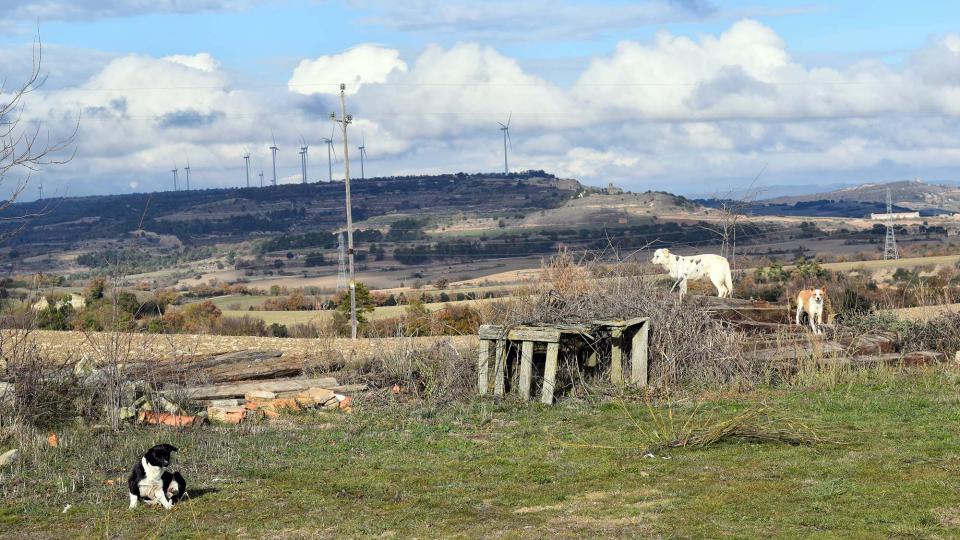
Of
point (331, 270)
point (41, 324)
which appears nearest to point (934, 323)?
point (41, 324)

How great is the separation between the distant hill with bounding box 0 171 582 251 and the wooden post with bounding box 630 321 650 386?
135 metres

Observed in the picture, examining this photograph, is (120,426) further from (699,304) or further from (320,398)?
(699,304)

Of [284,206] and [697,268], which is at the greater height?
[284,206]

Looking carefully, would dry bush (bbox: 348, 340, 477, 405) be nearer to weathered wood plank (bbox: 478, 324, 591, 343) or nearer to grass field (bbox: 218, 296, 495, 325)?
weathered wood plank (bbox: 478, 324, 591, 343)

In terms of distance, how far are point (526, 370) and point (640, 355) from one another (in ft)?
6.05

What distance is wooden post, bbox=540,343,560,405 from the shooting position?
15758 millimetres

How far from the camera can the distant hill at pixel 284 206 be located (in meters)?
155

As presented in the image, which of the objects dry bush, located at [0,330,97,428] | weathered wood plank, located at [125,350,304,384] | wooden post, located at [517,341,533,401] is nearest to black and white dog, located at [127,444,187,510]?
dry bush, located at [0,330,97,428]

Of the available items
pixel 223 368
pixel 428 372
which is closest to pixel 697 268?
pixel 428 372

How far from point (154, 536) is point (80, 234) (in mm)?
151231

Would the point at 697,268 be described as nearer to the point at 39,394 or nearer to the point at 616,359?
the point at 616,359

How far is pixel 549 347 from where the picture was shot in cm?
1602

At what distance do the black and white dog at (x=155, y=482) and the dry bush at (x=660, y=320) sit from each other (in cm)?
742

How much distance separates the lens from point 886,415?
13.5 m
